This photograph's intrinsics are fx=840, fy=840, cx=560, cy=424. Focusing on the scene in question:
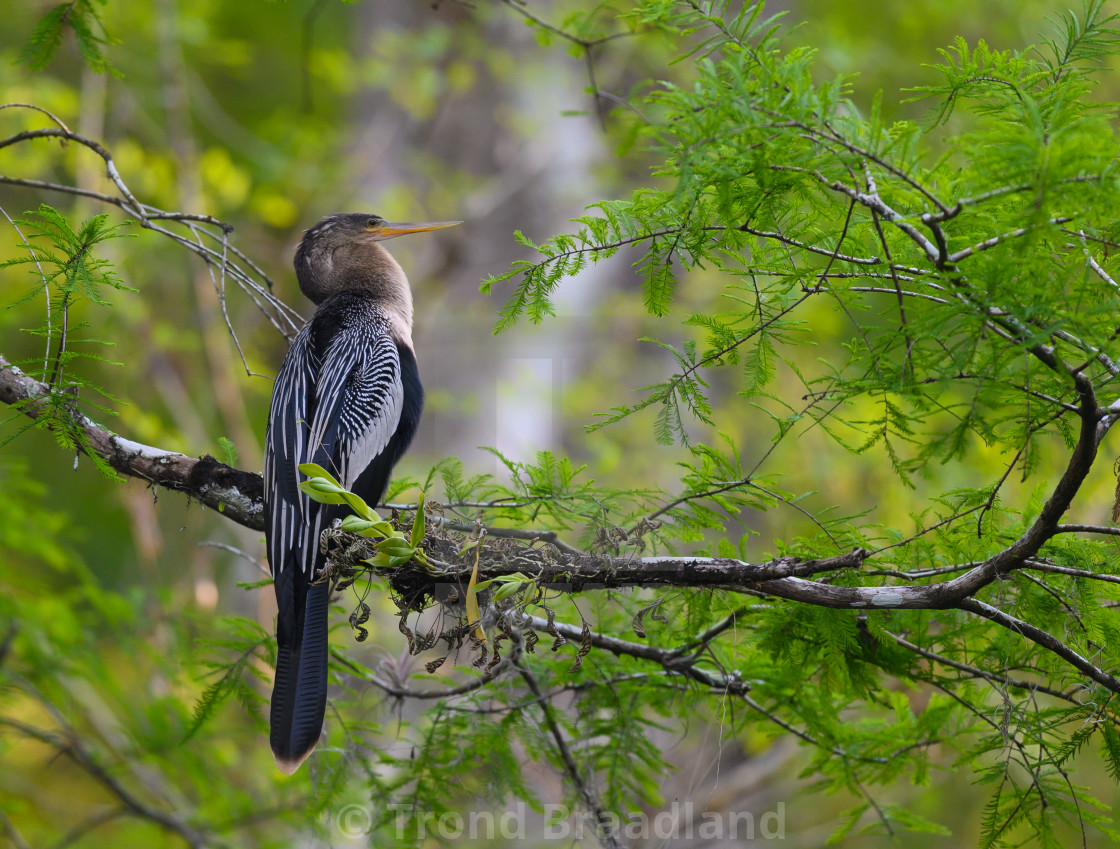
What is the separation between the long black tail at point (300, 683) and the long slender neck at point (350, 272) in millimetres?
1504

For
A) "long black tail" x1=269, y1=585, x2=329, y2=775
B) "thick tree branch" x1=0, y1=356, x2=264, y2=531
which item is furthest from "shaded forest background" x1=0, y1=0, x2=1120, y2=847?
"long black tail" x1=269, y1=585, x2=329, y2=775

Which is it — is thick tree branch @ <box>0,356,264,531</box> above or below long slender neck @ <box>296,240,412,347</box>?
below

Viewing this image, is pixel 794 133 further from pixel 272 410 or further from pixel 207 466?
pixel 272 410

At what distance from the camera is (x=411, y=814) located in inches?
103

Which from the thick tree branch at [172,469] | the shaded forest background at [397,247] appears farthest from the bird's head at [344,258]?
the shaded forest background at [397,247]

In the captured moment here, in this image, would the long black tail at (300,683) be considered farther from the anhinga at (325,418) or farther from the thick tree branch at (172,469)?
the thick tree branch at (172,469)

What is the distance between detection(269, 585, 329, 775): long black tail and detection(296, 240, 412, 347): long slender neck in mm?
1504

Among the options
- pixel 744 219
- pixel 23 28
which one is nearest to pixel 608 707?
pixel 744 219

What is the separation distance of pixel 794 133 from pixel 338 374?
194 centimetres

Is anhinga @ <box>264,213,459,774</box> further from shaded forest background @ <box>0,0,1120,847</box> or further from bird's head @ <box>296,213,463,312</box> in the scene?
shaded forest background @ <box>0,0,1120,847</box>

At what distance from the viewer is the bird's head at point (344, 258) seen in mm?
3547

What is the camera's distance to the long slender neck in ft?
11.5

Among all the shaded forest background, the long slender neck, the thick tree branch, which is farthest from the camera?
the shaded forest background

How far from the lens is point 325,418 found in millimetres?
2754
